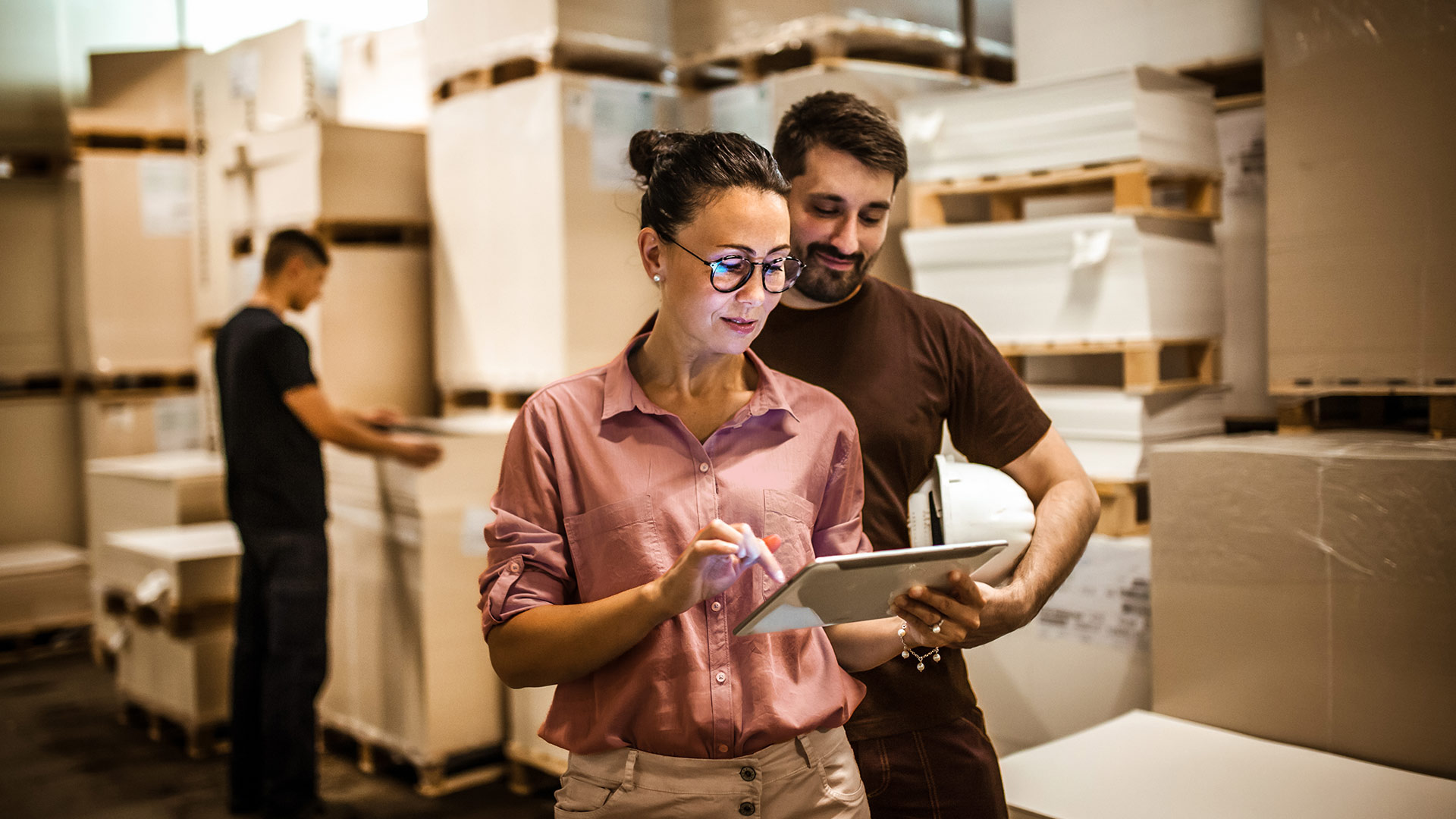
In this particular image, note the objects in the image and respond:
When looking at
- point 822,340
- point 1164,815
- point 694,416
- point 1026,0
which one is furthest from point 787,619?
point 1026,0

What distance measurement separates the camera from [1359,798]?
101 inches

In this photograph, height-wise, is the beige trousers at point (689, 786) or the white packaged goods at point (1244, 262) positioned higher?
the white packaged goods at point (1244, 262)

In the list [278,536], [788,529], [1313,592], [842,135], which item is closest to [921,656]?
[788,529]

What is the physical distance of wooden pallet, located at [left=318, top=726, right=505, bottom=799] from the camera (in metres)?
4.59

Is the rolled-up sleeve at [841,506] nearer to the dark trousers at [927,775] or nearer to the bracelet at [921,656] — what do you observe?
the bracelet at [921,656]

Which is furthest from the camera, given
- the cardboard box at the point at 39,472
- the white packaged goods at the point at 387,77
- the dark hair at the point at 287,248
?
the cardboard box at the point at 39,472

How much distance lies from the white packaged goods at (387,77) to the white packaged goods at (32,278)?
2918 millimetres

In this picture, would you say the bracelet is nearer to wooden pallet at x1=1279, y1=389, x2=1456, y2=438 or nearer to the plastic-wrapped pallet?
the plastic-wrapped pallet

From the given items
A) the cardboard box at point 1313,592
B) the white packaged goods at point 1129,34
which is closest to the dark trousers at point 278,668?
the cardboard box at point 1313,592

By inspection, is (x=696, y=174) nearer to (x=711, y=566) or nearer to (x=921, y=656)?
(x=711, y=566)

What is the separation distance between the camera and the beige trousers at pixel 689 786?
5.32 feet

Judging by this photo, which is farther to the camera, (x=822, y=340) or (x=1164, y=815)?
(x=1164, y=815)

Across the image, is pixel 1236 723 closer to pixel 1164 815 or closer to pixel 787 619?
pixel 1164 815

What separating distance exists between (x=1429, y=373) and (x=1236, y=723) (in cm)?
106
